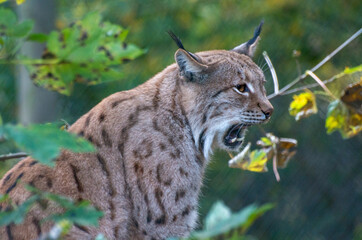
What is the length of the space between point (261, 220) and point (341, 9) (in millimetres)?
3009

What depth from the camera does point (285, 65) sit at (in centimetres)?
793

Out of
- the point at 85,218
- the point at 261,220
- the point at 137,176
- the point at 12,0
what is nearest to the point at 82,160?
the point at 137,176

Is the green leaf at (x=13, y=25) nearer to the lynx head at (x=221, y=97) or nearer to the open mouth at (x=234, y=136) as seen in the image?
the lynx head at (x=221, y=97)

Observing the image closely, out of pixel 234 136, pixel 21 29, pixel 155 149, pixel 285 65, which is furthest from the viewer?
pixel 285 65

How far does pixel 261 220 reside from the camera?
796cm

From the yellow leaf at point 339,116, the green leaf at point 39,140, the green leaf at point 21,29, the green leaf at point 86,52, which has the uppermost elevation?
the green leaf at point 21,29

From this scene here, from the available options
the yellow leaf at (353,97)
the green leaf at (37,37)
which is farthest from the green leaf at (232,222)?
the yellow leaf at (353,97)

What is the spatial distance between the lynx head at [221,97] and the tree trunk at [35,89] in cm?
289

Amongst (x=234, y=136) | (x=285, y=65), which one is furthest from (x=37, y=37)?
(x=285, y=65)

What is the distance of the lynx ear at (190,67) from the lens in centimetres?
335

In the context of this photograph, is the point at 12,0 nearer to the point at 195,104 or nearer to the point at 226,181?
the point at 226,181

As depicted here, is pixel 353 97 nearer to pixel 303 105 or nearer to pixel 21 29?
pixel 303 105

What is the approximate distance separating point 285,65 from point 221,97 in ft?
15.0

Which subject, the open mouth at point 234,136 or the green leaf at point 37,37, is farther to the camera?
the open mouth at point 234,136
